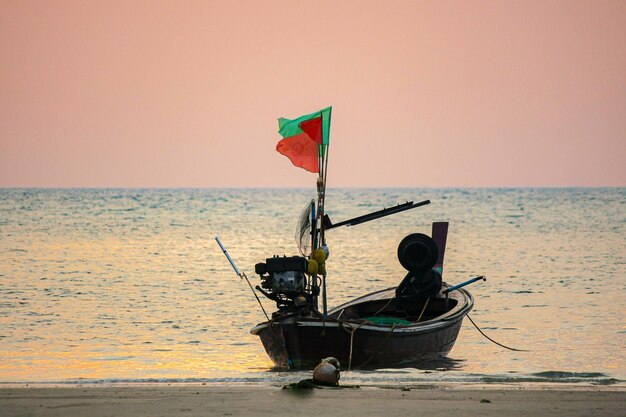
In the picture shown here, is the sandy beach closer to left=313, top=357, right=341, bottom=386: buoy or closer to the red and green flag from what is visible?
left=313, top=357, right=341, bottom=386: buoy

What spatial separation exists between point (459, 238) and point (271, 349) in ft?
136

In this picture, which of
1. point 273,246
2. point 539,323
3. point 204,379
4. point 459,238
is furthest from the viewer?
point 459,238

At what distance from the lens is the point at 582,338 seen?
21828 millimetres

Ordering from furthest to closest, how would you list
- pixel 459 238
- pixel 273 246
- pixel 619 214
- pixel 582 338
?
pixel 619 214, pixel 459 238, pixel 273 246, pixel 582 338

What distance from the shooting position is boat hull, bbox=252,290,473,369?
17.0m

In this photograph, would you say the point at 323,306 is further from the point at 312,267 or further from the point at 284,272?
the point at 284,272

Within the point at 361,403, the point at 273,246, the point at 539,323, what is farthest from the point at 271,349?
the point at 273,246

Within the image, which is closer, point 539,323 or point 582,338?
point 582,338

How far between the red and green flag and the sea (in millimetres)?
3346

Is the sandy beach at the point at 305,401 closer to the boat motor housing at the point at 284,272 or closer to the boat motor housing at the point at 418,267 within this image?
the boat motor housing at the point at 284,272

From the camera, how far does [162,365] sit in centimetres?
1844

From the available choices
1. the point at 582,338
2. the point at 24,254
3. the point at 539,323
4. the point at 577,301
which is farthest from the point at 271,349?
the point at 24,254

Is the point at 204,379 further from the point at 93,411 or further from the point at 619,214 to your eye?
the point at 619,214

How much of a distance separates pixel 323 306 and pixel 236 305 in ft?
31.7
